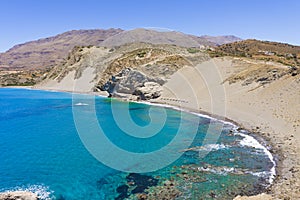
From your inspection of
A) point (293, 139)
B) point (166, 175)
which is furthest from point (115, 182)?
point (293, 139)

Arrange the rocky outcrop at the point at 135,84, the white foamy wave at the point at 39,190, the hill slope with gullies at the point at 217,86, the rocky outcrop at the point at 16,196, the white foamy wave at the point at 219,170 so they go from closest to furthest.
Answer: the rocky outcrop at the point at 16,196
the white foamy wave at the point at 39,190
the white foamy wave at the point at 219,170
the hill slope with gullies at the point at 217,86
the rocky outcrop at the point at 135,84

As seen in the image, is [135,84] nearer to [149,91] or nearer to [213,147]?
[149,91]

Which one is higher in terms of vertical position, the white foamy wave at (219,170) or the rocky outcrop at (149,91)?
the rocky outcrop at (149,91)

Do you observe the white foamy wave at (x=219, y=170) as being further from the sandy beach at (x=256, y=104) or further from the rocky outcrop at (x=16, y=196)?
the rocky outcrop at (x=16, y=196)

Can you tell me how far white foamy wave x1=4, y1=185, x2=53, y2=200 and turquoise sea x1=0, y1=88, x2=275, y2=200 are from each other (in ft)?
0.20

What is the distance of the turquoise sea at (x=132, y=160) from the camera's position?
18.6 meters

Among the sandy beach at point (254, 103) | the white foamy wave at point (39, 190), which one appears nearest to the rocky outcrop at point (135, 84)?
the sandy beach at point (254, 103)

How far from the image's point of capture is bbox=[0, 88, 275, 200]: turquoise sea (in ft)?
60.9

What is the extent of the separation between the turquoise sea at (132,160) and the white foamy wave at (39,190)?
0.06 meters

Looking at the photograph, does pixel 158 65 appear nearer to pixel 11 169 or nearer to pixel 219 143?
pixel 219 143

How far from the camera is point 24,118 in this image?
4422 cm

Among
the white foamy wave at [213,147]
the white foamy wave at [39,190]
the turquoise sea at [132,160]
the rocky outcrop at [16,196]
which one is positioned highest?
the rocky outcrop at [16,196]

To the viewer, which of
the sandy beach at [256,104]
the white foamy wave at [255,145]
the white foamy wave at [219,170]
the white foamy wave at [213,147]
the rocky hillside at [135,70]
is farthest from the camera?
the rocky hillside at [135,70]

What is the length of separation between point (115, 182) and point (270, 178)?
36.0 feet
